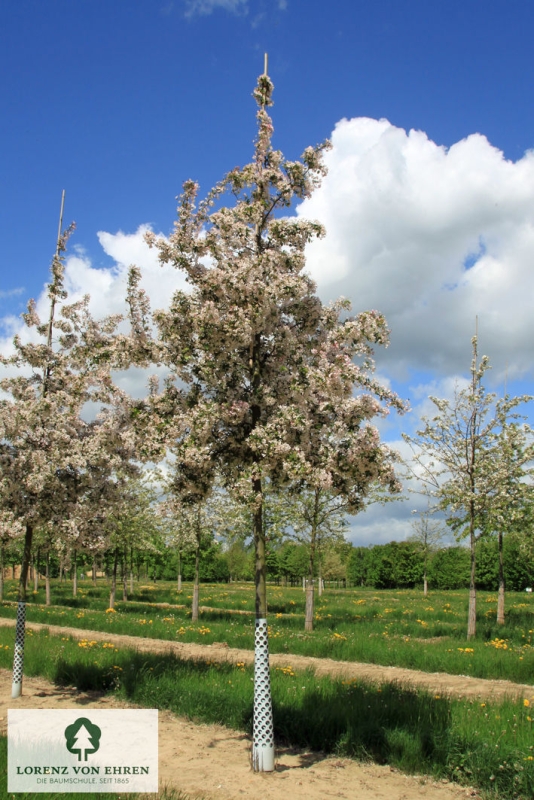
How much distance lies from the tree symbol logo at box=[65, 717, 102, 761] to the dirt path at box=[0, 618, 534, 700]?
436 cm

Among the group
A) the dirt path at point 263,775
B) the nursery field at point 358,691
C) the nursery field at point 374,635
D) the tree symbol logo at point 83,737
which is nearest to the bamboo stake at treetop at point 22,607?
the nursery field at point 358,691

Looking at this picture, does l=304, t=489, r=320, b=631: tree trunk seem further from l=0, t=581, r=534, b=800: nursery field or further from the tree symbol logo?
the tree symbol logo

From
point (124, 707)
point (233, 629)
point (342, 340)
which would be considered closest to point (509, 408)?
point (233, 629)

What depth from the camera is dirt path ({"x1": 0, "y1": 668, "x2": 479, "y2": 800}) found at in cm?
669

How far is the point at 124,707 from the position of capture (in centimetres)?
1061

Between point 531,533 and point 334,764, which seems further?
point 531,533

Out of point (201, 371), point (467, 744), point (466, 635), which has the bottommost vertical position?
point (466, 635)

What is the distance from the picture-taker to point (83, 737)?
27.0ft

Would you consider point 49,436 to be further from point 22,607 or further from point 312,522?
point 312,522

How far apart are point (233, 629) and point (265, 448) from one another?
1479cm

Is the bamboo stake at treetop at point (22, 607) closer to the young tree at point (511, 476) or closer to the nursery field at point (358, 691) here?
the nursery field at point (358, 691)

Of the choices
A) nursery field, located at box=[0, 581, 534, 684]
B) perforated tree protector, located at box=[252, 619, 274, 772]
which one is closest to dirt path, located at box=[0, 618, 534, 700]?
nursery field, located at box=[0, 581, 534, 684]

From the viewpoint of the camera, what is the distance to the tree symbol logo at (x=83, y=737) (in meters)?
7.67

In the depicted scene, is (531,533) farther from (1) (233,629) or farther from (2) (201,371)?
(2) (201,371)
